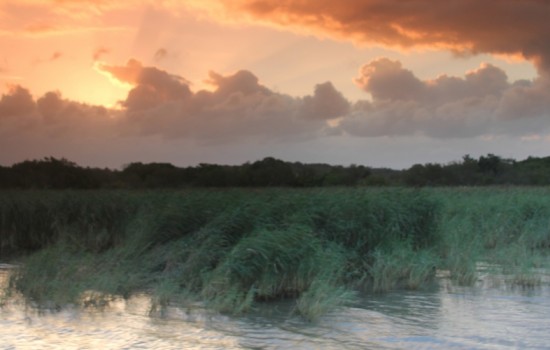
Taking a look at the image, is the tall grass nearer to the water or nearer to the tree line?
the water

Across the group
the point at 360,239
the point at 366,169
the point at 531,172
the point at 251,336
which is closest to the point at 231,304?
the point at 251,336

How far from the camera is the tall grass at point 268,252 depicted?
12.6 metres

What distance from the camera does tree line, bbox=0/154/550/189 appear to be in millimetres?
46500

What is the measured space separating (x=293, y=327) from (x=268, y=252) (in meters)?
2.21

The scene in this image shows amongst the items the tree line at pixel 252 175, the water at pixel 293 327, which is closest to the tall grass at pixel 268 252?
the water at pixel 293 327

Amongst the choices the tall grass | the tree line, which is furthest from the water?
the tree line

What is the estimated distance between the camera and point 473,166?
6216 cm

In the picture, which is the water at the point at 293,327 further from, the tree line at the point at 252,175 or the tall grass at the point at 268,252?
the tree line at the point at 252,175

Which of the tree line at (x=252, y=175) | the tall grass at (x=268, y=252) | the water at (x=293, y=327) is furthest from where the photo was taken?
the tree line at (x=252, y=175)

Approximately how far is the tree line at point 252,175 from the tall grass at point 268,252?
2336 centimetres

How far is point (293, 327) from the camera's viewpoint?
10.9 meters

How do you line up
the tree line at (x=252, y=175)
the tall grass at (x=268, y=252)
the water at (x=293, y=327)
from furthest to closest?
the tree line at (x=252, y=175), the tall grass at (x=268, y=252), the water at (x=293, y=327)

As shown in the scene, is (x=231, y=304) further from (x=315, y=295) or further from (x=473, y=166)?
(x=473, y=166)

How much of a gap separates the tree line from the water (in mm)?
28745
